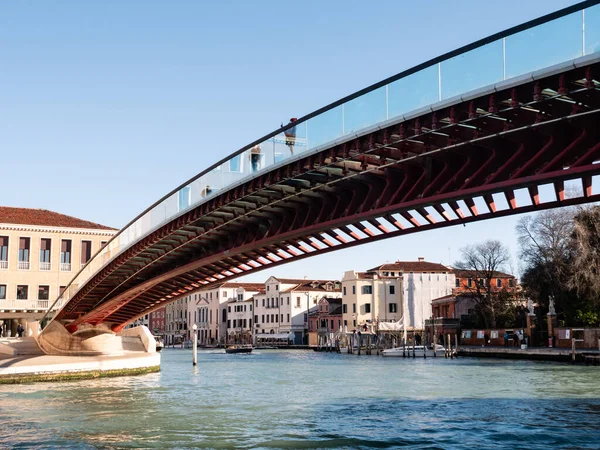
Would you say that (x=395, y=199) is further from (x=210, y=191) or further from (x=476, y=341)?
(x=476, y=341)

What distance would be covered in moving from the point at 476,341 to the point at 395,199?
4706 centimetres

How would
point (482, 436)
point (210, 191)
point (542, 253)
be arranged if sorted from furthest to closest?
point (542, 253), point (210, 191), point (482, 436)

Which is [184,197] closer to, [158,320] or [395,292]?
[395,292]

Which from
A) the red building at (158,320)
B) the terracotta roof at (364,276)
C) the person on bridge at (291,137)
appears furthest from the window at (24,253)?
the red building at (158,320)

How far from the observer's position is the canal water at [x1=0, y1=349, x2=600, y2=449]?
48.6 ft

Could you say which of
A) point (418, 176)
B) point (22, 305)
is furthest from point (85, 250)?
point (418, 176)

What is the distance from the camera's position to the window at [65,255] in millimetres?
48656

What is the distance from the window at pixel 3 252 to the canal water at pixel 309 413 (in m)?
18.8

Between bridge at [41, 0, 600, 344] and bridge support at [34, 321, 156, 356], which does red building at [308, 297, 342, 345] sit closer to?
bridge support at [34, 321, 156, 356]

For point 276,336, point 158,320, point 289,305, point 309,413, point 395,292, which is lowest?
point 309,413

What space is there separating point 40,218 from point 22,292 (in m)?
5.17

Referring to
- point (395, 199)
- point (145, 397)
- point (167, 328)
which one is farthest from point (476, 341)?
point (167, 328)

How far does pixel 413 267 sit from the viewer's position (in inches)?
3182

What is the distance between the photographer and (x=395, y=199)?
1741cm
